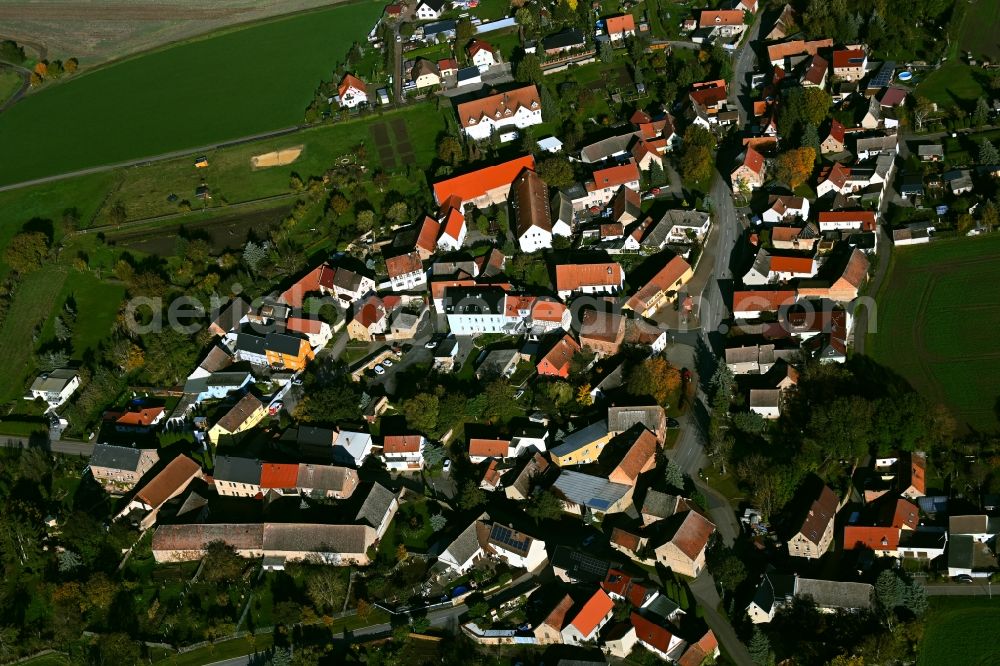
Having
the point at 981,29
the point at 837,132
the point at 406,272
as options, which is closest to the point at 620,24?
the point at 837,132

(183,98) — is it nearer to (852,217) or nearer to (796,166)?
(796,166)

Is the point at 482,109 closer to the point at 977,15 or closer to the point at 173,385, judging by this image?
the point at 173,385

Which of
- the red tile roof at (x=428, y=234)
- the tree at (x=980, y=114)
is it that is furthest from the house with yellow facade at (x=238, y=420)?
the tree at (x=980, y=114)

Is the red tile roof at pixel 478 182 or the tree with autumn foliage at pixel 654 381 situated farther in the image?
the red tile roof at pixel 478 182

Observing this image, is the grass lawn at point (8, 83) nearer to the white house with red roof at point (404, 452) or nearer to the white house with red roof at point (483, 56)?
the white house with red roof at point (483, 56)

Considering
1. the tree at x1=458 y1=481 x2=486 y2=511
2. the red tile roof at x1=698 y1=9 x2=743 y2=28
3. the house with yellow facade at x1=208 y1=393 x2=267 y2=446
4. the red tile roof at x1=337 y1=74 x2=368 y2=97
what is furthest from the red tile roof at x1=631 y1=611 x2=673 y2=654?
the red tile roof at x1=698 y1=9 x2=743 y2=28

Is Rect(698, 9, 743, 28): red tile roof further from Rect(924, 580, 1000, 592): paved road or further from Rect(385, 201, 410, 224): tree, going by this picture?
Rect(924, 580, 1000, 592): paved road

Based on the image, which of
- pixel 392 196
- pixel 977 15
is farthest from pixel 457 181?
pixel 977 15
